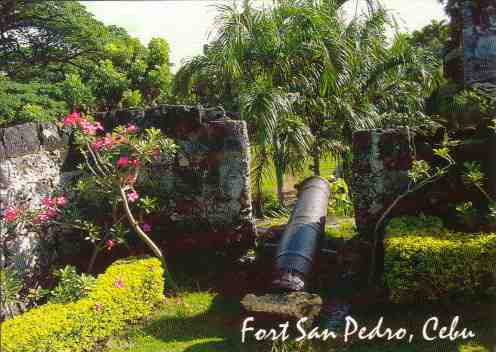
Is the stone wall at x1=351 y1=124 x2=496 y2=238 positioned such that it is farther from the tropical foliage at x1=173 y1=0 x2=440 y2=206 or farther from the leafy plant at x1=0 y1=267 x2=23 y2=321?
the leafy plant at x1=0 y1=267 x2=23 y2=321

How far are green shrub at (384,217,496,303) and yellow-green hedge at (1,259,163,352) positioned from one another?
2.83 metres

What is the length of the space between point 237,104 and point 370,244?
4.10 meters

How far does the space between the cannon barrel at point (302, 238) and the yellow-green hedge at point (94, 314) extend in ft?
5.41

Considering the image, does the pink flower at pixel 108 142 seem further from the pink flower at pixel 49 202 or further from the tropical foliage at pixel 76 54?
the tropical foliage at pixel 76 54

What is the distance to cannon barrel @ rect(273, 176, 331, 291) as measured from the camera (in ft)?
16.3

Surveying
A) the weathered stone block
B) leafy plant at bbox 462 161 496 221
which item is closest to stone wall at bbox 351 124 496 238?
Result: leafy plant at bbox 462 161 496 221

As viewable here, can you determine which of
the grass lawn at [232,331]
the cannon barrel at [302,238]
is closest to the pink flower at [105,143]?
the grass lawn at [232,331]

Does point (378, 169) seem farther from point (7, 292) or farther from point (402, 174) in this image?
point (7, 292)

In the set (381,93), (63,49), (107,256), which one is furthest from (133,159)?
(63,49)

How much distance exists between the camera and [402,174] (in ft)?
19.7

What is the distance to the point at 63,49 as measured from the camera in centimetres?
1229

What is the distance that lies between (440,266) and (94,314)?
366cm

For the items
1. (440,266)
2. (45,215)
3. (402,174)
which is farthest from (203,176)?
(440,266)

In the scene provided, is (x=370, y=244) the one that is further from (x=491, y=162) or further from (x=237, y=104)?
(x=237, y=104)
